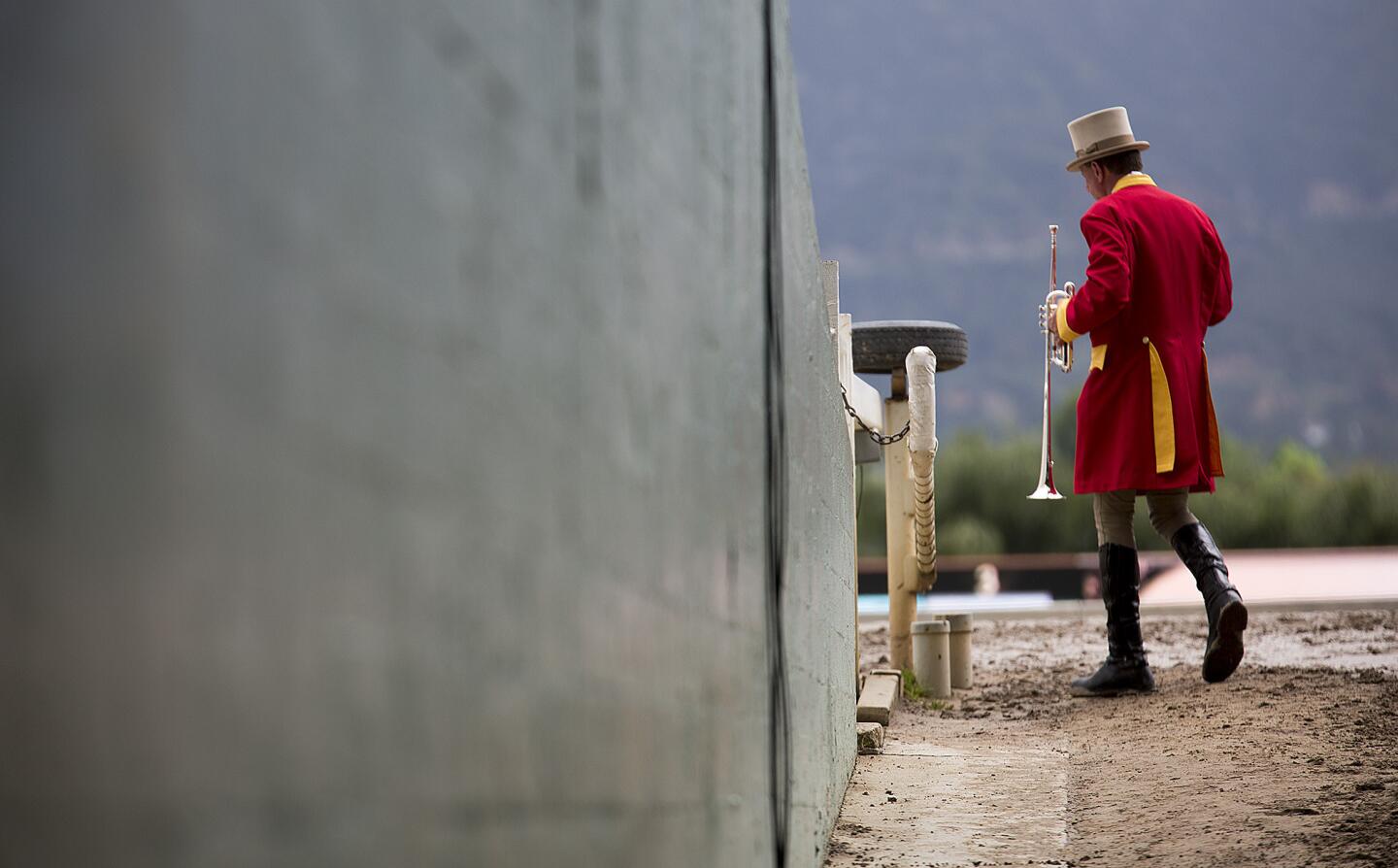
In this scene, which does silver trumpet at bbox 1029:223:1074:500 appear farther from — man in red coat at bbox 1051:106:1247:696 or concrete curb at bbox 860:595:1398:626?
concrete curb at bbox 860:595:1398:626

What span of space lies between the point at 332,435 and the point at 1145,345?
13.0 feet

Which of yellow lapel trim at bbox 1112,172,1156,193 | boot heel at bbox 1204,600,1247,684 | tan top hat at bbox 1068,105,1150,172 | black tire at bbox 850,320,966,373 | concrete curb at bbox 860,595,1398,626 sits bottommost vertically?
concrete curb at bbox 860,595,1398,626

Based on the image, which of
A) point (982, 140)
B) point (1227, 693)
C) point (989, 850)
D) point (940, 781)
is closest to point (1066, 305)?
point (1227, 693)

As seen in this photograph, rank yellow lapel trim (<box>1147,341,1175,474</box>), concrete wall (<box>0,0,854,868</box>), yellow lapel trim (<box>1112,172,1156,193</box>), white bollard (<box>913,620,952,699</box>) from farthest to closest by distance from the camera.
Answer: white bollard (<box>913,620,952,699</box>)
yellow lapel trim (<box>1112,172,1156,193</box>)
yellow lapel trim (<box>1147,341,1175,474</box>)
concrete wall (<box>0,0,854,868</box>)

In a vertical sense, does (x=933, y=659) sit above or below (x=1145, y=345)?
below

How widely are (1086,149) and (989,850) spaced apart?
9.59 ft

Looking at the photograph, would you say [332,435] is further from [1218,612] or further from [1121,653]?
[1121,653]

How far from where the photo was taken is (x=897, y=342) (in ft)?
16.9

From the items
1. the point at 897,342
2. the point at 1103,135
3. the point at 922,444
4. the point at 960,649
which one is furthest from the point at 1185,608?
the point at 1103,135

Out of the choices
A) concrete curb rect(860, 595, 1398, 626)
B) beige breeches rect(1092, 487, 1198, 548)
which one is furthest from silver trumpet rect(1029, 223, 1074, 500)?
concrete curb rect(860, 595, 1398, 626)

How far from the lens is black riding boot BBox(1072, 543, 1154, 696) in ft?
13.7

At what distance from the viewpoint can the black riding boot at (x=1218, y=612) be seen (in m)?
3.88

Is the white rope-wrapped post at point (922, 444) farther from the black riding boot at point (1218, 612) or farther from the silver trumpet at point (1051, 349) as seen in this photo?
the black riding boot at point (1218, 612)

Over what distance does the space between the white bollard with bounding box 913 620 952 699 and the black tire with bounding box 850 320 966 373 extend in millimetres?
1049
